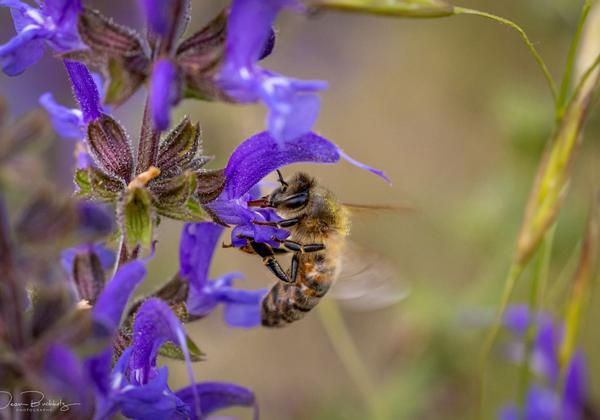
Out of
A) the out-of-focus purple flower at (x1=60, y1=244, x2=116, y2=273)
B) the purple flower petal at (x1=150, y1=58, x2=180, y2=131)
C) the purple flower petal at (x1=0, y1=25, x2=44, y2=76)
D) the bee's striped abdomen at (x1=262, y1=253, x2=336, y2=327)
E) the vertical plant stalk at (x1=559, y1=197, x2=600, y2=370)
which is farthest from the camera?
the vertical plant stalk at (x1=559, y1=197, x2=600, y2=370)

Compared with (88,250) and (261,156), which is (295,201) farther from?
(88,250)

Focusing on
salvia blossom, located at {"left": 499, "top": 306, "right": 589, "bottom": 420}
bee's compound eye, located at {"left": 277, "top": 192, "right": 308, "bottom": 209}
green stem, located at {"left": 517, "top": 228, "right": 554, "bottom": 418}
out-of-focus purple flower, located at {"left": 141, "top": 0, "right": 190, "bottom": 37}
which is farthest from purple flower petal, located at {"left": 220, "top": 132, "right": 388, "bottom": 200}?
salvia blossom, located at {"left": 499, "top": 306, "right": 589, "bottom": 420}

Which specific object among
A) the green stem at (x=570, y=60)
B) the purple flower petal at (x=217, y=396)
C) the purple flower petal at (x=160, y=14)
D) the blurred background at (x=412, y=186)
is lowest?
the blurred background at (x=412, y=186)

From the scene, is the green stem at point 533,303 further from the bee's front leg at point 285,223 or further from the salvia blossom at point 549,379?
the bee's front leg at point 285,223

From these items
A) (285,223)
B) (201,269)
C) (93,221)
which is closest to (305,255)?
(285,223)

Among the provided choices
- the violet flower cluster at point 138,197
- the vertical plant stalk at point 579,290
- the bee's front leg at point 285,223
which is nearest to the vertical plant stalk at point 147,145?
the violet flower cluster at point 138,197

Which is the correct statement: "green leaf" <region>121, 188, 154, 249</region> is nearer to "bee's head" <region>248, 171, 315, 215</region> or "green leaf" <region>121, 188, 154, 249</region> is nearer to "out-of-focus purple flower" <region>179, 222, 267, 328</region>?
"out-of-focus purple flower" <region>179, 222, 267, 328</region>
